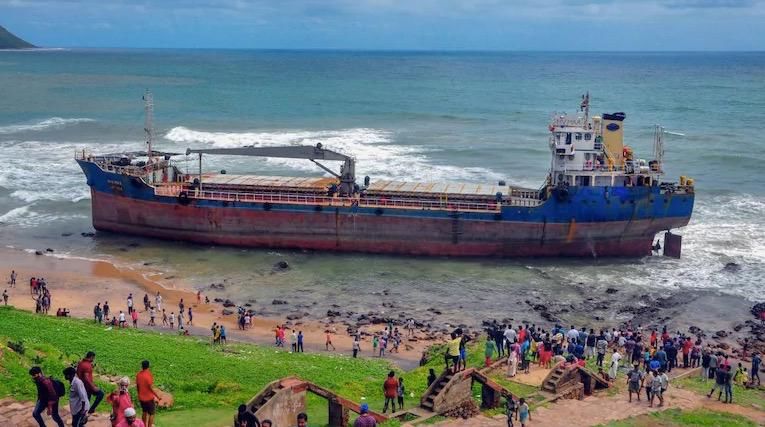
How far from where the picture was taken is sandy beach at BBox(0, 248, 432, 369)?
104 ft

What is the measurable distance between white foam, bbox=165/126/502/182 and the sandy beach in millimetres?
21927

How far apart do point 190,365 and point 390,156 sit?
2105 inches

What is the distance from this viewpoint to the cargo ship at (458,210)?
140 feet

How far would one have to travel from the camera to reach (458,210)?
42.8m

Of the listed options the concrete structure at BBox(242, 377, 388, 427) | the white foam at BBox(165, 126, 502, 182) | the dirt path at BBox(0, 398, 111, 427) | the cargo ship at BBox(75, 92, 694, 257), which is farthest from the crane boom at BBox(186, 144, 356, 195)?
the dirt path at BBox(0, 398, 111, 427)

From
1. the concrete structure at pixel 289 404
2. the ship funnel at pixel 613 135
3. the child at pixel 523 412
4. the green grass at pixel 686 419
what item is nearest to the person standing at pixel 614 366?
the green grass at pixel 686 419

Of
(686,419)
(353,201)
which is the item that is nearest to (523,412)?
(686,419)

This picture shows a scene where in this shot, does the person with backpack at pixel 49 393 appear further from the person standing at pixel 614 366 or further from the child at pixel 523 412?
the person standing at pixel 614 366

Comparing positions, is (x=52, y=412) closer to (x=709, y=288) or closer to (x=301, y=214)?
(x=301, y=214)

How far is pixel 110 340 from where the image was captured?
25531 mm

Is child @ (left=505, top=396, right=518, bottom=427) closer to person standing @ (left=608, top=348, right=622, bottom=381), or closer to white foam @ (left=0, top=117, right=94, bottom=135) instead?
person standing @ (left=608, top=348, right=622, bottom=381)

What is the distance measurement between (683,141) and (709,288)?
51845mm

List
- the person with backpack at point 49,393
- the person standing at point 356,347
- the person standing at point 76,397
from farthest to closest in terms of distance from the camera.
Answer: the person standing at point 356,347
the person standing at point 76,397
the person with backpack at point 49,393

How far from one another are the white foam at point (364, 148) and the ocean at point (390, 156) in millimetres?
245
